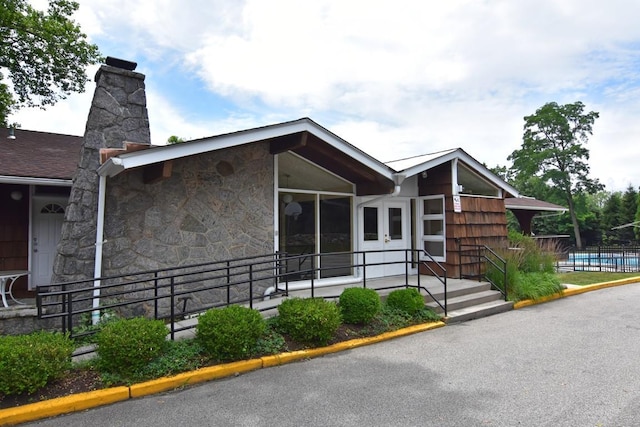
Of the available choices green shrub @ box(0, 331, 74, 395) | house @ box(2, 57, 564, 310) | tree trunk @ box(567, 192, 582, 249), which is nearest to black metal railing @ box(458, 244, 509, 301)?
house @ box(2, 57, 564, 310)

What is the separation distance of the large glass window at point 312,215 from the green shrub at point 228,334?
3159 mm

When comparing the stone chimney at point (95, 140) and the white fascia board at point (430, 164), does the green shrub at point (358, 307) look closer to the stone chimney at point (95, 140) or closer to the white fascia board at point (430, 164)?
the white fascia board at point (430, 164)

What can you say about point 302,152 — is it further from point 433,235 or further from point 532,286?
point 532,286

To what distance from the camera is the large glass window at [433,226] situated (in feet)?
33.1

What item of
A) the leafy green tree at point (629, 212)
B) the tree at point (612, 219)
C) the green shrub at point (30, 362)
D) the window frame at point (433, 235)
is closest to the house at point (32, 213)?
the green shrub at point (30, 362)

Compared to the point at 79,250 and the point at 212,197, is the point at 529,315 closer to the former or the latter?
the point at 212,197

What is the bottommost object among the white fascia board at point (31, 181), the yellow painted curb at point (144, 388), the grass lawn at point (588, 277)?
the yellow painted curb at point (144, 388)

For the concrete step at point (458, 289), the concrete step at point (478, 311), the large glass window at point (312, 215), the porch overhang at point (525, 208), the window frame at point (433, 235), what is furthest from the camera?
the porch overhang at point (525, 208)

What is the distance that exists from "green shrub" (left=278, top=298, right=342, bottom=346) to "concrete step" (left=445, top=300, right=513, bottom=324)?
2.69 meters

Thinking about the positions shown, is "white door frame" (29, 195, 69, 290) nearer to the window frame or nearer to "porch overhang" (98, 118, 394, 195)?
"porch overhang" (98, 118, 394, 195)

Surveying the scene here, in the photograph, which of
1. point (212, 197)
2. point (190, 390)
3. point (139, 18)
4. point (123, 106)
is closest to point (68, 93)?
point (139, 18)

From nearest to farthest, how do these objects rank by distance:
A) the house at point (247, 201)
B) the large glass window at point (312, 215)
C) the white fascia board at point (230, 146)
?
the white fascia board at point (230, 146), the house at point (247, 201), the large glass window at point (312, 215)

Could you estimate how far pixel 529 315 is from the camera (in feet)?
25.8

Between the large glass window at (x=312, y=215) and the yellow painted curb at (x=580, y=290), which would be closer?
the large glass window at (x=312, y=215)
